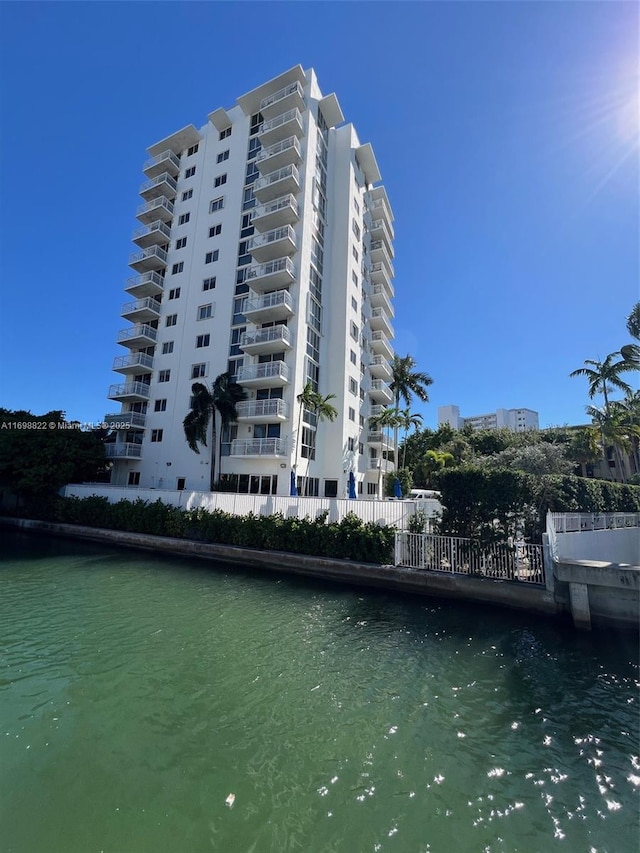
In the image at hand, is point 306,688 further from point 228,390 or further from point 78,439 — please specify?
point 78,439

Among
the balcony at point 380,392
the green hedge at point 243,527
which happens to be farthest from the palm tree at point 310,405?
the balcony at point 380,392

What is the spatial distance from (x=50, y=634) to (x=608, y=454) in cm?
6971

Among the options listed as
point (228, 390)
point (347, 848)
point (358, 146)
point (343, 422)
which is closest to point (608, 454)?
point (343, 422)

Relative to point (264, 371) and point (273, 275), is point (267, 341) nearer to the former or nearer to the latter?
point (264, 371)

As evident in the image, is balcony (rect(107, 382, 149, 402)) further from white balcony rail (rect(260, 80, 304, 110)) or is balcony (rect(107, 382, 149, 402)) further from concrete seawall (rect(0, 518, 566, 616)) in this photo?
white balcony rail (rect(260, 80, 304, 110))

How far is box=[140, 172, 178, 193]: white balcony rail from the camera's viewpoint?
125 feet

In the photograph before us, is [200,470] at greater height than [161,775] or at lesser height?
greater

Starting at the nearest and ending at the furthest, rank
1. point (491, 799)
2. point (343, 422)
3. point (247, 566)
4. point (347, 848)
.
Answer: point (347, 848) < point (491, 799) < point (247, 566) < point (343, 422)

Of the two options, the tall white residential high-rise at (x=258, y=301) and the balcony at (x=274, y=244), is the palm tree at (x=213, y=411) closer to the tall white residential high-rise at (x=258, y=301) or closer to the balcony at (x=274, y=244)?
the tall white residential high-rise at (x=258, y=301)

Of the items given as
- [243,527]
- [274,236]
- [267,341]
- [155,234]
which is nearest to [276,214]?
[274,236]

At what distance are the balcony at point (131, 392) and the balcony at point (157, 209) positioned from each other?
57.9ft

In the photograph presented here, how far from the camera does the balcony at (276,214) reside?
30031 mm

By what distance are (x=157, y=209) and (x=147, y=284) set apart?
8.37 metres

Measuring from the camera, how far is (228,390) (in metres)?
28.5
